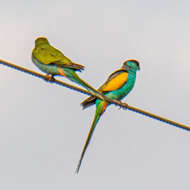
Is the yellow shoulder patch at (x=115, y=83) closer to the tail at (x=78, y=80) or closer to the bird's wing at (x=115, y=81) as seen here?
the bird's wing at (x=115, y=81)

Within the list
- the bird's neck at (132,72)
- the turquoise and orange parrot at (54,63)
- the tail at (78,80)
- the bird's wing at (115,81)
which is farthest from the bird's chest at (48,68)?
the bird's neck at (132,72)

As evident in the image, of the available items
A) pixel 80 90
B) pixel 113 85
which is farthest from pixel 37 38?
pixel 80 90

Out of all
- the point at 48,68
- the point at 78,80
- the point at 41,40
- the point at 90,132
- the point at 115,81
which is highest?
the point at 41,40

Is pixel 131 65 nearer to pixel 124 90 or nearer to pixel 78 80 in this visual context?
pixel 124 90

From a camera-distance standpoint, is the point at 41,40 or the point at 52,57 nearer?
the point at 52,57

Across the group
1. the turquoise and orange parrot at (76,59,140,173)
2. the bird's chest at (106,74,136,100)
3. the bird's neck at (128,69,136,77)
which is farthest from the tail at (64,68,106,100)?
the bird's neck at (128,69,136,77)

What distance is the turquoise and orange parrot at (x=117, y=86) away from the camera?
9250 millimetres

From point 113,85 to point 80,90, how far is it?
3498 mm

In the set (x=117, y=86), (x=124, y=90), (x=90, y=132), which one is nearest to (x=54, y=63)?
(x=90, y=132)

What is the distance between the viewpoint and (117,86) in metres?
9.95

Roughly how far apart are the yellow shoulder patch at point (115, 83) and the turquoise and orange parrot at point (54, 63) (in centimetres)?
118

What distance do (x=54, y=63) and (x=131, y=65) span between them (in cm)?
246

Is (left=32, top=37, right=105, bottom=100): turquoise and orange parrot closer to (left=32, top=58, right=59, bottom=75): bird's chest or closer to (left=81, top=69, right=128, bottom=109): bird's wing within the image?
(left=32, top=58, right=59, bottom=75): bird's chest

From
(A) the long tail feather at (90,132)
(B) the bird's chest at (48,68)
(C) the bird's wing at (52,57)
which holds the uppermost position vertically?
(C) the bird's wing at (52,57)
